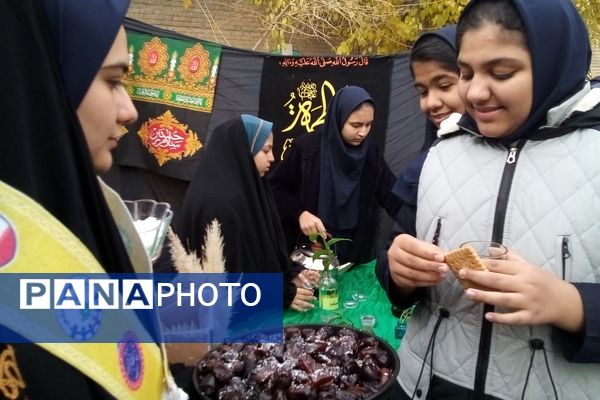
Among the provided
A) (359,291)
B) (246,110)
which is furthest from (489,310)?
(246,110)

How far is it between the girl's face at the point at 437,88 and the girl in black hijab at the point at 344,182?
1.48m

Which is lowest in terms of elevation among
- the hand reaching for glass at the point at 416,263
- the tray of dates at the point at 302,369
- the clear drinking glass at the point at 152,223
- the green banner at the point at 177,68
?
the tray of dates at the point at 302,369

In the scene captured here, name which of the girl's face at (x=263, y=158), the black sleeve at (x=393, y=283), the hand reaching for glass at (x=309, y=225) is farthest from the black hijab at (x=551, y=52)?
the hand reaching for glass at (x=309, y=225)

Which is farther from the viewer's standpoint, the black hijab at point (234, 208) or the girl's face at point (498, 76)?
the black hijab at point (234, 208)

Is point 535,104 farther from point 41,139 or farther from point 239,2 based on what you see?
point 239,2

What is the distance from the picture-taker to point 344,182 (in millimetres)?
3242

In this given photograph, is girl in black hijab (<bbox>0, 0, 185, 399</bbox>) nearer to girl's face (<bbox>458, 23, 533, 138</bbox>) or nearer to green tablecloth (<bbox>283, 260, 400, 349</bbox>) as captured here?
girl's face (<bbox>458, 23, 533, 138</bbox>)

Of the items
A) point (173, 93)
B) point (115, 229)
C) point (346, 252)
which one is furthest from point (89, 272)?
point (173, 93)

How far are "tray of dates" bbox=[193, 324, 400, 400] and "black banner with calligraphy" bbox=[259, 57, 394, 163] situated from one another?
3.19m

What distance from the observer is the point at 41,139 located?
2.12 ft

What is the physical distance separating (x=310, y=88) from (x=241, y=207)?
2321 mm

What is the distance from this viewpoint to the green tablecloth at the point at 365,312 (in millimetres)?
2031

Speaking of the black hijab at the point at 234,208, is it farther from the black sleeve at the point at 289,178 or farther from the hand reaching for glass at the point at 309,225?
the black sleeve at the point at 289,178

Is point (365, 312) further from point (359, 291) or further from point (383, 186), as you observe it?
point (383, 186)
